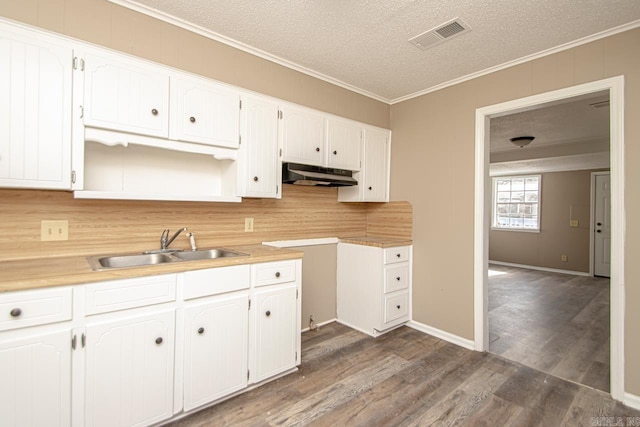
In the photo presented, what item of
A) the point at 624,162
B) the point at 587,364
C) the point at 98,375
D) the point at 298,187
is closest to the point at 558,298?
the point at 587,364

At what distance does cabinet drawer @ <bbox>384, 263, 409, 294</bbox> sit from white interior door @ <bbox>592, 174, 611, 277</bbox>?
544 centimetres

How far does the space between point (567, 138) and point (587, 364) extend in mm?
4147

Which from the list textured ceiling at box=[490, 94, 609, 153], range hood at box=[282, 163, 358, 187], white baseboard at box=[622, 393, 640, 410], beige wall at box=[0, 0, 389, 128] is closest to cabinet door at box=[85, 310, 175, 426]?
range hood at box=[282, 163, 358, 187]

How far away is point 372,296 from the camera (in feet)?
10.4

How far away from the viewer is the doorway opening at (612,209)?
214 centimetres

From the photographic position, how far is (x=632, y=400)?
2.08 m

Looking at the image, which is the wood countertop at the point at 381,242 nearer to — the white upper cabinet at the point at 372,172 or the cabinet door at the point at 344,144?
the white upper cabinet at the point at 372,172

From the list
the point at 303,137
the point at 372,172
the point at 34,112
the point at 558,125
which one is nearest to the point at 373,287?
the point at 372,172

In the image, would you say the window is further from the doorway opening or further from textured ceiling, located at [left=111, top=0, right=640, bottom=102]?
textured ceiling, located at [left=111, top=0, right=640, bottom=102]

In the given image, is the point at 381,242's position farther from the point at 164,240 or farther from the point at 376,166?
the point at 164,240

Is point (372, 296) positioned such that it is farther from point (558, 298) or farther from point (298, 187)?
point (558, 298)

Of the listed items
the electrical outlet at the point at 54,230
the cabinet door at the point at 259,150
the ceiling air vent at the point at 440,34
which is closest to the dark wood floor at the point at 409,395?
the electrical outlet at the point at 54,230

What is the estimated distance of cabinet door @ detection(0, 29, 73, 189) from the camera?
159cm

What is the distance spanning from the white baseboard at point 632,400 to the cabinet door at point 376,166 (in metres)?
2.44
